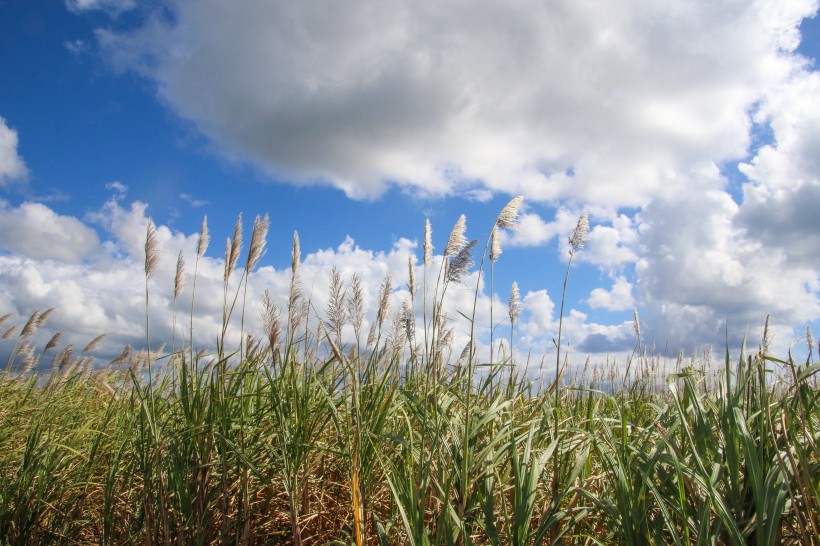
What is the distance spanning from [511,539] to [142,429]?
1.90 meters

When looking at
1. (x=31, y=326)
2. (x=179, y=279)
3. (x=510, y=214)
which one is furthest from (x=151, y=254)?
(x=31, y=326)

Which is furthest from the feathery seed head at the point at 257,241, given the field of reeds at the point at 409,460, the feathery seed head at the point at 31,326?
the feathery seed head at the point at 31,326

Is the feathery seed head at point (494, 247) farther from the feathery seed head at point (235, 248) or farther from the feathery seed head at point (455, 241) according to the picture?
the feathery seed head at point (235, 248)

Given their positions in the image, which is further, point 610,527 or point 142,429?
point 142,429

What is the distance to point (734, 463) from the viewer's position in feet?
6.73

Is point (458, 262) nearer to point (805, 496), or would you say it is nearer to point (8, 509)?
point (805, 496)

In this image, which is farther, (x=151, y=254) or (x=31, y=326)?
(x=31, y=326)

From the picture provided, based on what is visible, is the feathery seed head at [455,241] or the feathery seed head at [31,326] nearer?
the feathery seed head at [455,241]

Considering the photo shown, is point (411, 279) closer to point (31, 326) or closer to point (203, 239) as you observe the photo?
point (203, 239)

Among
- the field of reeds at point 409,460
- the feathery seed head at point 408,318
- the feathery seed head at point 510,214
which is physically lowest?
the field of reeds at point 409,460

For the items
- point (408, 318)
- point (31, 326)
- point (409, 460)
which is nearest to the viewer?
point (409, 460)

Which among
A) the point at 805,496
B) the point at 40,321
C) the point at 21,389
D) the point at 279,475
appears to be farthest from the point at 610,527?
the point at 40,321

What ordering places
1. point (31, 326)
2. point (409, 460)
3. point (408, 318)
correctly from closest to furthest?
point (409, 460)
point (408, 318)
point (31, 326)

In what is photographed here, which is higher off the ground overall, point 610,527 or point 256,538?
point 610,527
